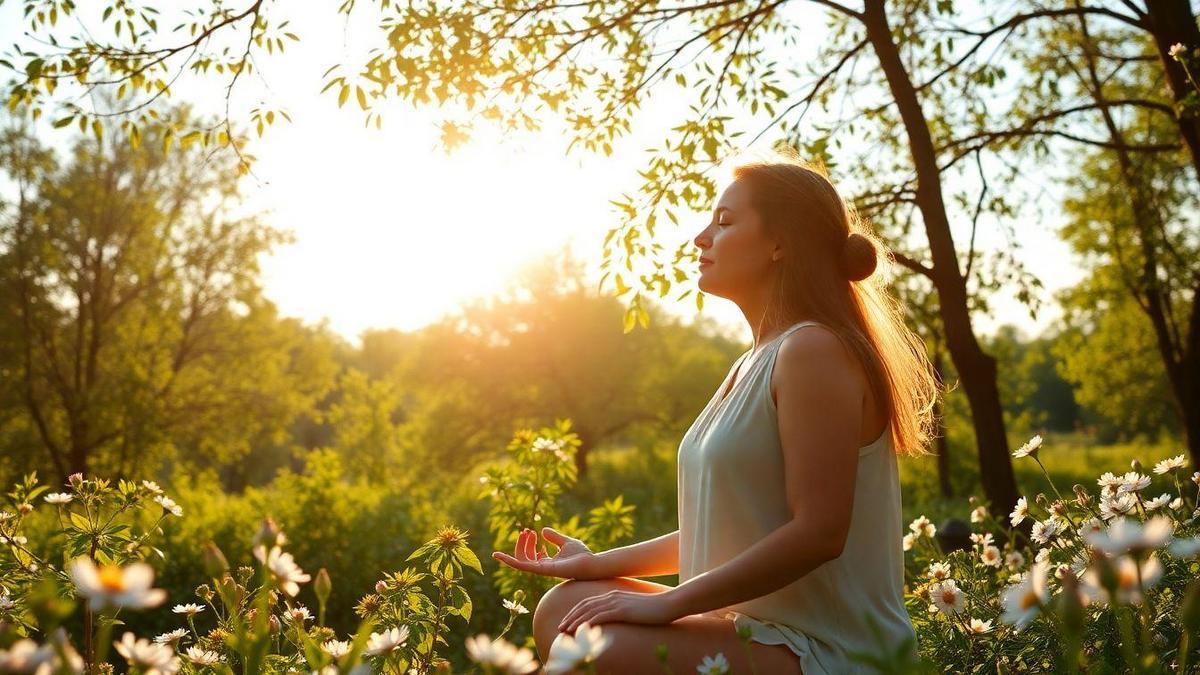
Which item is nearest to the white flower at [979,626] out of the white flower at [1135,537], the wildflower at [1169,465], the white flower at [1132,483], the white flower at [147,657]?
the white flower at [1132,483]

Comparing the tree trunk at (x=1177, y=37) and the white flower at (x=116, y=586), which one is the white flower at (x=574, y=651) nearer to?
the white flower at (x=116, y=586)

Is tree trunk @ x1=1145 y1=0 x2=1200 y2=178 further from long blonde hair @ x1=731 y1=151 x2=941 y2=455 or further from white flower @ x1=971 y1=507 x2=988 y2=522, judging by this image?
long blonde hair @ x1=731 y1=151 x2=941 y2=455

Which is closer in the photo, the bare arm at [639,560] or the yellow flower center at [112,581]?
the yellow flower center at [112,581]

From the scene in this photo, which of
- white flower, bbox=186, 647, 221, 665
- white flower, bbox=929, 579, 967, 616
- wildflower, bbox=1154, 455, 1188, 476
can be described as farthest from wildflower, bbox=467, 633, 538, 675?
wildflower, bbox=1154, 455, 1188, 476

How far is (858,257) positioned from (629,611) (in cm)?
96

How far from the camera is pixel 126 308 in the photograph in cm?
1756

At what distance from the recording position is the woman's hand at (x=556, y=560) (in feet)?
7.61

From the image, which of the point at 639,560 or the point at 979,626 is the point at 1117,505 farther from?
the point at 639,560

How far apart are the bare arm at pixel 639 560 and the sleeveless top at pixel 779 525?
0.23m

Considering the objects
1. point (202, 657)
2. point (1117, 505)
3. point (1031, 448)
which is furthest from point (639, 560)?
point (1031, 448)

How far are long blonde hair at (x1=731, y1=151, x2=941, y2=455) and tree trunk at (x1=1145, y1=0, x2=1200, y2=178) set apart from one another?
14.6 ft

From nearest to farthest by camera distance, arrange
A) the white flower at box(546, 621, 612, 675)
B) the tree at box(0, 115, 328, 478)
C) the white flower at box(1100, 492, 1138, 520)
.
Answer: the white flower at box(546, 621, 612, 675), the white flower at box(1100, 492, 1138, 520), the tree at box(0, 115, 328, 478)

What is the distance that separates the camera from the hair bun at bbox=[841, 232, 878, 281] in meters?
2.25

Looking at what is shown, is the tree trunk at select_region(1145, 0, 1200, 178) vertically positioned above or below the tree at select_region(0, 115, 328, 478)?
below
